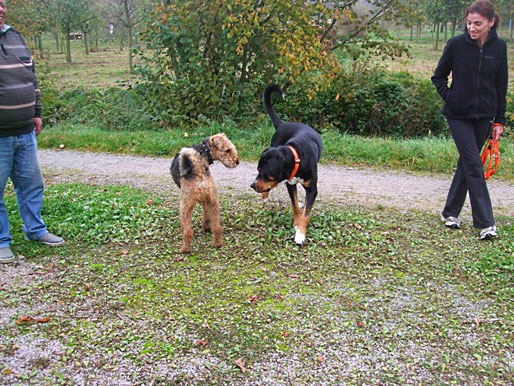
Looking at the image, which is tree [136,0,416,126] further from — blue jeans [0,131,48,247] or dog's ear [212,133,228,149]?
blue jeans [0,131,48,247]

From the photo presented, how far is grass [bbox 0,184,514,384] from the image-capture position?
3.28 metres

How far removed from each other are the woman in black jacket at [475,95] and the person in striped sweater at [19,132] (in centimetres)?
429

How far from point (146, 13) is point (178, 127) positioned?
261cm

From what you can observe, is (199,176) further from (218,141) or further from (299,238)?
(299,238)

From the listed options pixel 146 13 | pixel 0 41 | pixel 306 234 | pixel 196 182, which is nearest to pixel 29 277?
pixel 196 182

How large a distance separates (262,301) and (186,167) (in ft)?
4.77

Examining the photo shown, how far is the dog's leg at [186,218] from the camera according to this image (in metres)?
4.64

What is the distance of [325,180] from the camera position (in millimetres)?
7438

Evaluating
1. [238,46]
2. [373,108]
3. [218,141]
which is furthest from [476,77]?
[373,108]

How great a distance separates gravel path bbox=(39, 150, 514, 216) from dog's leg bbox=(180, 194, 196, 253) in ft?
6.33

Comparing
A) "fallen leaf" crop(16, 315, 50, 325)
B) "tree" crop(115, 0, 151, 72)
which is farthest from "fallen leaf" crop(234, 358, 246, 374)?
"tree" crop(115, 0, 151, 72)

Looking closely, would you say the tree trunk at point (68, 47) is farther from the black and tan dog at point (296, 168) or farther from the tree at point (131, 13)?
the black and tan dog at point (296, 168)

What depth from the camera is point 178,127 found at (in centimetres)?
1041

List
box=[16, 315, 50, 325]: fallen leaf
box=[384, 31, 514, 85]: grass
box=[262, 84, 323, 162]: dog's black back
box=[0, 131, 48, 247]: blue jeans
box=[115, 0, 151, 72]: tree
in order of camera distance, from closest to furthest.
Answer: box=[16, 315, 50, 325]: fallen leaf < box=[0, 131, 48, 247]: blue jeans < box=[262, 84, 323, 162]: dog's black back < box=[115, 0, 151, 72]: tree < box=[384, 31, 514, 85]: grass
